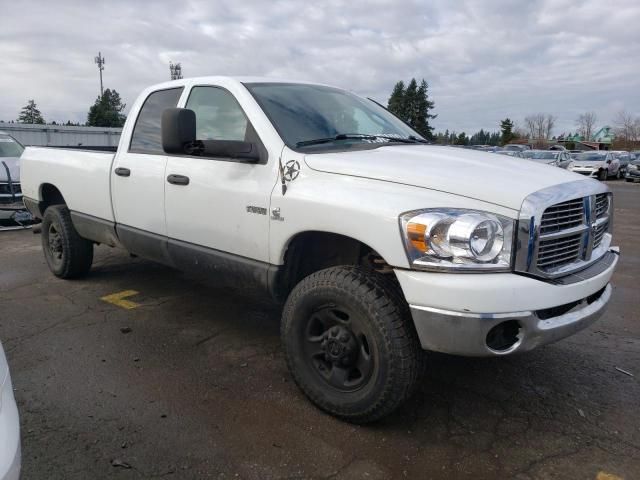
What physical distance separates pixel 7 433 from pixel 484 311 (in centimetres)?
193

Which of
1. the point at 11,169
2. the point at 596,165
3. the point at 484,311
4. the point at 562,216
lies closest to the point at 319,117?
the point at 562,216

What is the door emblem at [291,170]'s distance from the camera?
3.07 metres

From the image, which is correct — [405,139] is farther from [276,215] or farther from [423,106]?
[423,106]

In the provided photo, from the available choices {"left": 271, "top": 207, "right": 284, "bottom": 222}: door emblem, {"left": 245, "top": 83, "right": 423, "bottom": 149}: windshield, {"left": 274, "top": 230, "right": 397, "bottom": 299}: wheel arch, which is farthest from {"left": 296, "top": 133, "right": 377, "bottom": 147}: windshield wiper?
{"left": 274, "top": 230, "right": 397, "bottom": 299}: wheel arch

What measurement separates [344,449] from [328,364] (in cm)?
49

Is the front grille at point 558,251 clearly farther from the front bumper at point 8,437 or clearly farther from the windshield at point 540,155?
the windshield at point 540,155

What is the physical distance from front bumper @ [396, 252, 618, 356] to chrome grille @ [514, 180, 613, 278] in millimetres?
113

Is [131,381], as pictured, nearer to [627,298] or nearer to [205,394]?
[205,394]

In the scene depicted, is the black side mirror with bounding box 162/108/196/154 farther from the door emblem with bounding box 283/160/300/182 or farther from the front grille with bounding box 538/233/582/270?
the front grille with bounding box 538/233/582/270

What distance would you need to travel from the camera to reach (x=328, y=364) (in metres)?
3.02

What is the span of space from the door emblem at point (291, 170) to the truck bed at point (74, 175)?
2142 mm

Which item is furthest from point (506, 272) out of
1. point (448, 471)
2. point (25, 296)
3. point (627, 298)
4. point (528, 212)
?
point (25, 296)

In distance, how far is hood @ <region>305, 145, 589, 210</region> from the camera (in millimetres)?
2539

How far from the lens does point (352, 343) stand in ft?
9.29
